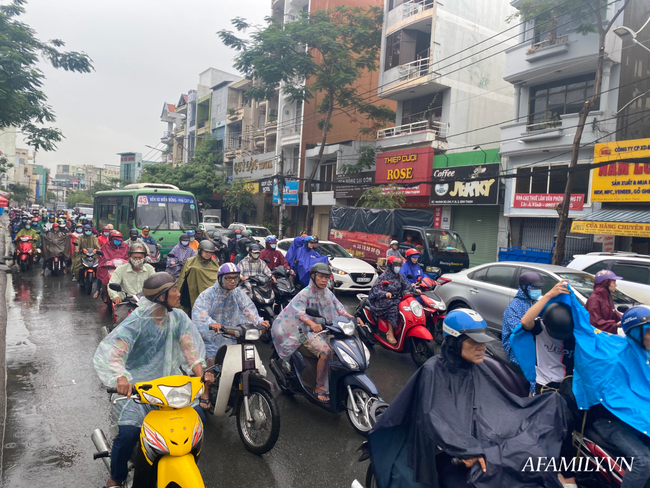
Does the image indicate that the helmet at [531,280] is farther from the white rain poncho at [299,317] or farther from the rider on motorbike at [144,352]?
the rider on motorbike at [144,352]

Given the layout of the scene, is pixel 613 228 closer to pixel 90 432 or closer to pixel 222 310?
pixel 222 310

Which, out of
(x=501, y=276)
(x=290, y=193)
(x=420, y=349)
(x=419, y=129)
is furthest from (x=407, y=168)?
(x=420, y=349)

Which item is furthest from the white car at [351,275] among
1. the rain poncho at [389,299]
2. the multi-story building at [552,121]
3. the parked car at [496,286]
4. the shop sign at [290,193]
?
the shop sign at [290,193]

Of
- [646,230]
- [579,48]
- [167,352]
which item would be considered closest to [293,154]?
[579,48]

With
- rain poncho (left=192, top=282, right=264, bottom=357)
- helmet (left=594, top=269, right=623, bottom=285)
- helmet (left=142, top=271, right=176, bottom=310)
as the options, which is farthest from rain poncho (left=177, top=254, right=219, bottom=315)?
helmet (left=594, top=269, right=623, bottom=285)

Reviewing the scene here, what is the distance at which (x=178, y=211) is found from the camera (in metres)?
16.7

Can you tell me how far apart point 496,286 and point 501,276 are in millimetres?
201

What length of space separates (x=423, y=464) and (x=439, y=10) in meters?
23.4

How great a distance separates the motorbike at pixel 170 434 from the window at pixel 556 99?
17225mm

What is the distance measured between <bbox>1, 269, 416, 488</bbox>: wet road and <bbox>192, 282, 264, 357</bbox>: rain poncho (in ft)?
2.52

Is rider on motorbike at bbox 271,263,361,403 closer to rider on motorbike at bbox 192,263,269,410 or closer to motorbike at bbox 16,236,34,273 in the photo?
rider on motorbike at bbox 192,263,269,410

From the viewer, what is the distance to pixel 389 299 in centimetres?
668

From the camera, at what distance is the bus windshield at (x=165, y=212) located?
16.1 m

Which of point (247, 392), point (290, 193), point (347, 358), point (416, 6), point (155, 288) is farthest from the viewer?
point (290, 193)
